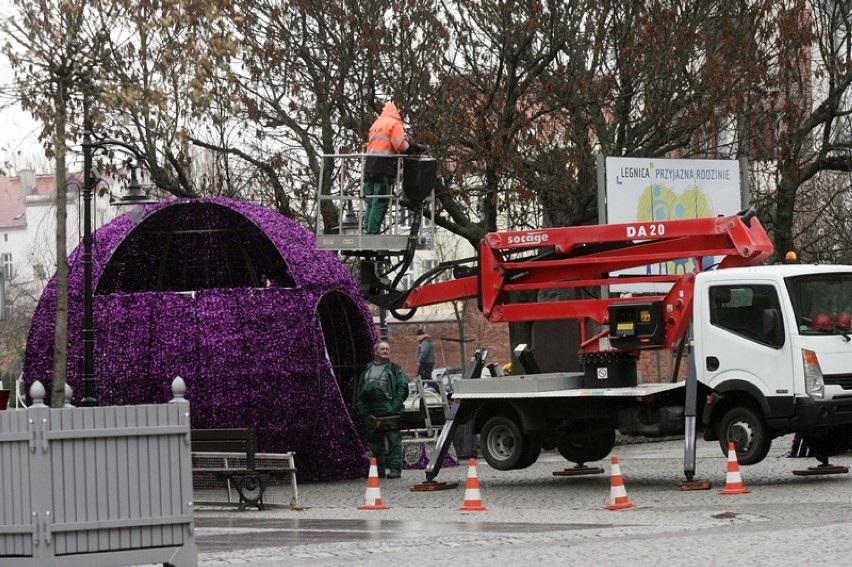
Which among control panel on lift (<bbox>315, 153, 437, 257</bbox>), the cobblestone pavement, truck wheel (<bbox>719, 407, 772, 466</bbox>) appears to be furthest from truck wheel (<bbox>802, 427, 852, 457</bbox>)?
control panel on lift (<bbox>315, 153, 437, 257</bbox>)

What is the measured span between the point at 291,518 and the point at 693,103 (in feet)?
43.3

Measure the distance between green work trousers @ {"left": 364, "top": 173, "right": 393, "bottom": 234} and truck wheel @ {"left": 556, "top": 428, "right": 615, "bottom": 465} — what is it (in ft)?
12.7

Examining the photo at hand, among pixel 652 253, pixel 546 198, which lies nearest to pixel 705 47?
pixel 546 198

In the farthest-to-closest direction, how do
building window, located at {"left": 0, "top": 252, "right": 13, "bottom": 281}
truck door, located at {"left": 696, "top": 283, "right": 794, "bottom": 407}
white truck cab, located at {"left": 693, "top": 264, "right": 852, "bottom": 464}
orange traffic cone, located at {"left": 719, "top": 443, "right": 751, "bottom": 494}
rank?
1. building window, located at {"left": 0, "top": 252, "right": 13, "bottom": 281}
2. truck door, located at {"left": 696, "top": 283, "right": 794, "bottom": 407}
3. white truck cab, located at {"left": 693, "top": 264, "right": 852, "bottom": 464}
4. orange traffic cone, located at {"left": 719, "top": 443, "right": 751, "bottom": 494}

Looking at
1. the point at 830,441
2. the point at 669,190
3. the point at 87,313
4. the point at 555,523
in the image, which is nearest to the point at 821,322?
the point at 830,441

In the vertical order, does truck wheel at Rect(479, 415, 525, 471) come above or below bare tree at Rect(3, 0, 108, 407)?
below

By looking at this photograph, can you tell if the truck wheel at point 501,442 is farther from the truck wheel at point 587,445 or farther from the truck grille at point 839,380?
the truck grille at point 839,380

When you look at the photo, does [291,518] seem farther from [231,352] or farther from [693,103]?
[693,103]

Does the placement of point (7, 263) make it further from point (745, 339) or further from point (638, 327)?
point (745, 339)

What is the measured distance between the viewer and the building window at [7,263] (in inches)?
3376

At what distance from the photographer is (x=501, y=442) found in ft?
68.6

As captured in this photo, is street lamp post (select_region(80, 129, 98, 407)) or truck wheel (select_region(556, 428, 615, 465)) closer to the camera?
Result: truck wheel (select_region(556, 428, 615, 465))

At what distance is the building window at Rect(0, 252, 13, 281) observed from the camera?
8576 centimetres

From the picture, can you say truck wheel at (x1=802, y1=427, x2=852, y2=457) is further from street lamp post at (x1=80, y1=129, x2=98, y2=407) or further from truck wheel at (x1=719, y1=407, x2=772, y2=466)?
street lamp post at (x1=80, y1=129, x2=98, y2=407)
